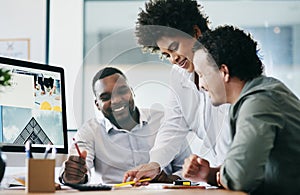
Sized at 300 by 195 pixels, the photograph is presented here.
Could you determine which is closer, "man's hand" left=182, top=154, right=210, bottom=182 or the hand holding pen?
"man's hand" left=182, top=154, right=210, bottom=182

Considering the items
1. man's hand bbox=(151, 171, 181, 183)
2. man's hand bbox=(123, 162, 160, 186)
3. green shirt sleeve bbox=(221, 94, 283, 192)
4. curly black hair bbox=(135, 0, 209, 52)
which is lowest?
man's hand bbox=(151, 171, 181, 183)

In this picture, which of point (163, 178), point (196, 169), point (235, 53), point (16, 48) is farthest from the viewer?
point (16, 48)

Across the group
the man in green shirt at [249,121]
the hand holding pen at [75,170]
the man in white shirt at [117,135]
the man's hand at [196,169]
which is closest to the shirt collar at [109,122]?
the man in white shirt at [117,135]

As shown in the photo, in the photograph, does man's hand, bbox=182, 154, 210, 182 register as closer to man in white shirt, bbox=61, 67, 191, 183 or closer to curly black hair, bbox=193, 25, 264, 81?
curly black hair, bbox=193, 25, 264, 81

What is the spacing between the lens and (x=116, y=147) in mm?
2469

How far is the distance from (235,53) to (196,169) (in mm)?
422

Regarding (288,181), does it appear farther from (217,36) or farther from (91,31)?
(91,31)

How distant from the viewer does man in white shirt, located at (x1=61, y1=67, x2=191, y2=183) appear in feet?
7.85

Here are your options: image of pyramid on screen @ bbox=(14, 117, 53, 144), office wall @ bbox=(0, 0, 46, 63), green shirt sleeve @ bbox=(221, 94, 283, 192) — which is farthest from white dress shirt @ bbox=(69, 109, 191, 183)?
green shirt sleeve @ bbox=(221, 94, 283, 192)

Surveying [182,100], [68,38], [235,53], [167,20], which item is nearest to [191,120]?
[182,100]

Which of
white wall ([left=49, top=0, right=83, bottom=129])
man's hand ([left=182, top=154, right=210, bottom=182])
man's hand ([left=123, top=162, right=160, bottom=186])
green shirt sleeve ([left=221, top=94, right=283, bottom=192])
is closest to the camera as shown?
green shirt sleeve ([left=221, top=94, right=283, bottom=192])

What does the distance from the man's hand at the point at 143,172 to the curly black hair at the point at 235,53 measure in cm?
48

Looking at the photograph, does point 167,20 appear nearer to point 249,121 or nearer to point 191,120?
point 191,120

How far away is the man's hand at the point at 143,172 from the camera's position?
207 cm
